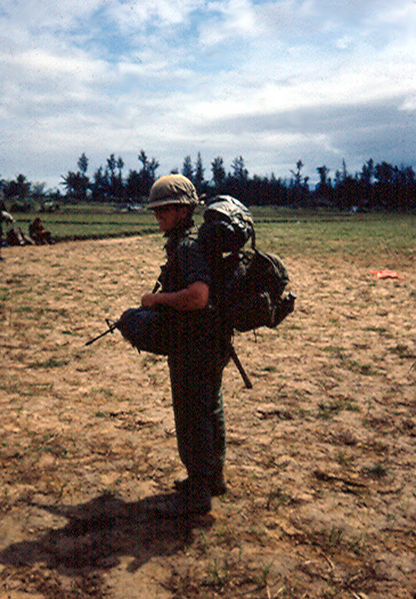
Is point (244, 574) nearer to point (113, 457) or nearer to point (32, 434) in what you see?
point (113, 457)

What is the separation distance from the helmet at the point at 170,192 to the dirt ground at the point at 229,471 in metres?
1.77

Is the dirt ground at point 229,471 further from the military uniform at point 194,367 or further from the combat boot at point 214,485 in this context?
the military uniform at point 194,367

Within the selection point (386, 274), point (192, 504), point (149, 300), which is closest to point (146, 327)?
point (149, 300)

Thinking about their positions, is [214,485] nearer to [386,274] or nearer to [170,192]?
[170,192]

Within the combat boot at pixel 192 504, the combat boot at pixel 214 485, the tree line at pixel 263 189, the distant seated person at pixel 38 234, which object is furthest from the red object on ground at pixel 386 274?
the tree line at pixel 263 189

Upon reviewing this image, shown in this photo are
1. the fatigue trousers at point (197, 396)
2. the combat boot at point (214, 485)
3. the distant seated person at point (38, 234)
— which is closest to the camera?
the fatigue trousers at point (197, 396)

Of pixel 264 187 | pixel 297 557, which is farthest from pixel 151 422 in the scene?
pixel 264 187

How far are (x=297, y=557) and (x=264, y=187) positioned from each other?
3355 inches

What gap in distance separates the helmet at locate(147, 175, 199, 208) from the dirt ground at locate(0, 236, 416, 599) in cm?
177

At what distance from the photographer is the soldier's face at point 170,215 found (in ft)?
10.1

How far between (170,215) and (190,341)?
75cm

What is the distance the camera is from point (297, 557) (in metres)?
2.94

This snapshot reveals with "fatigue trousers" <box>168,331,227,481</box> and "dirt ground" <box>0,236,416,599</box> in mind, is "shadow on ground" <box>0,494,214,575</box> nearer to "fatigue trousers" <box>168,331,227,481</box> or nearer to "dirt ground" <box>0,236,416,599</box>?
"dirt ground" <box>0,236,416,599</box>

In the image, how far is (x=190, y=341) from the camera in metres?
3.16
